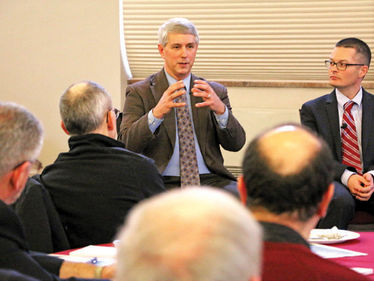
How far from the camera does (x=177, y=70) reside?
420cm

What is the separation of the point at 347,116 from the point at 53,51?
2.73 metres

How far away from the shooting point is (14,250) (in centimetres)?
187

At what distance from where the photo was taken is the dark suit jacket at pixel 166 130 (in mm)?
4105

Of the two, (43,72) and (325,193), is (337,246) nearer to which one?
(325,193)

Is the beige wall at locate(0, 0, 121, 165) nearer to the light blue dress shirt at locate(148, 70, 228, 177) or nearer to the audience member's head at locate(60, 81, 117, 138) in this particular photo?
the light blue dress shirt at locate(148, 70, 228, 177)

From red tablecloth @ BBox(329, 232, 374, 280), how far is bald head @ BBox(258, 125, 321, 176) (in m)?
0.67

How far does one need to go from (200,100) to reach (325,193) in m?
2.63

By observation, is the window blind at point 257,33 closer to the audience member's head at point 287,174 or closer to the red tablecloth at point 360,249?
the red tablecloth at point 360,249

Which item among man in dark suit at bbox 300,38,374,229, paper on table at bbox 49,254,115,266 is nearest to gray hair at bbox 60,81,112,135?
paper on table at bbox 49,254,115,266

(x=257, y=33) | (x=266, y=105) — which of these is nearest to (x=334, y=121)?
(x=266, y=105)

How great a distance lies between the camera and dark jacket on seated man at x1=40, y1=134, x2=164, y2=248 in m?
2.72

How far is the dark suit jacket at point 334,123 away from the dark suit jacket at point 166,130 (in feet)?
1.86

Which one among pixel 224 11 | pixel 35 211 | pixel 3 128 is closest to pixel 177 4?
pixel 224 11

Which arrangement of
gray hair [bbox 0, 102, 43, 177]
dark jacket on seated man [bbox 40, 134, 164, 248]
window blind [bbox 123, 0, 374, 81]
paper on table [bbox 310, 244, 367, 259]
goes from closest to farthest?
gray hair [bbox 0, 102, 43, 177], paper on table [bbox 310, 244, 367, 259], dark jacket on seated man [bbox 40, 134, 164, 248], window blind [bbox 123, 0, 374, 81]
